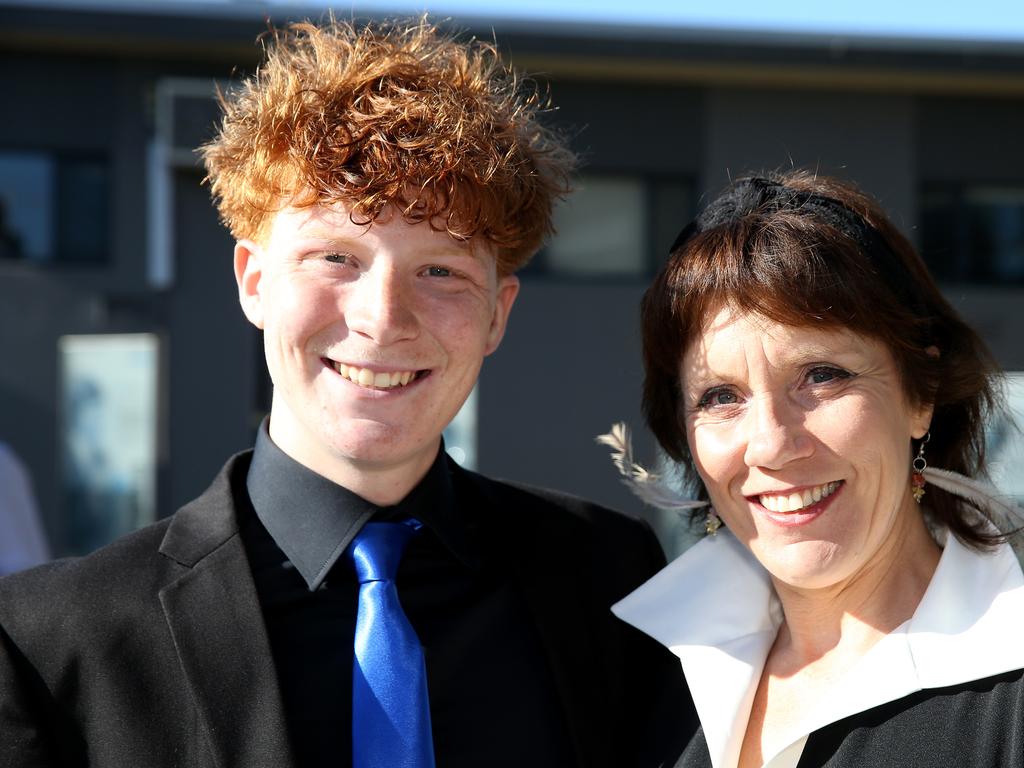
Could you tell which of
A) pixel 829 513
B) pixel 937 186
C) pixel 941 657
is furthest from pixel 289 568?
pixel 937 186

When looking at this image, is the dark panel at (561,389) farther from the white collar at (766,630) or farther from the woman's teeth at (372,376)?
the woman's teeth at (372,376)

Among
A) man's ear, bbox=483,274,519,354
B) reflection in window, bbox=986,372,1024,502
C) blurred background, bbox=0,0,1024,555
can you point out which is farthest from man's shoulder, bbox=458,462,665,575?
blurred background, bbox=0,0,1024,555

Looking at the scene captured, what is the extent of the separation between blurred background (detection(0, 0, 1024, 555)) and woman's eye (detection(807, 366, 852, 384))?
5.89 meters

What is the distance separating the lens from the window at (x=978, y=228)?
30.8 feet

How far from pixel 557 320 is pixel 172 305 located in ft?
8.91

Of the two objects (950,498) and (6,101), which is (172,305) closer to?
(6,101)

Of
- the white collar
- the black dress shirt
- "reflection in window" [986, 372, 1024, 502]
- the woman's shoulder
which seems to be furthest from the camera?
"reflection in window" [986, 372, 1024, 502]

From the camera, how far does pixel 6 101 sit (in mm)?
8594

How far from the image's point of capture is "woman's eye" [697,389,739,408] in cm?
233

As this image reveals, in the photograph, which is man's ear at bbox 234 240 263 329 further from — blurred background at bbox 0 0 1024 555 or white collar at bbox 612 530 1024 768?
blurred background at bbox 0 0 1024 555

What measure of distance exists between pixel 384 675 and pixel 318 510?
0.35 meters

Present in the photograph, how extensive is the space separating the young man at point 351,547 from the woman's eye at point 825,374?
64cm

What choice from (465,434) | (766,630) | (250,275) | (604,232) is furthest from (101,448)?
(766,630)

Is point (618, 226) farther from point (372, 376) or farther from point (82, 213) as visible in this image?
point (372, 376)
